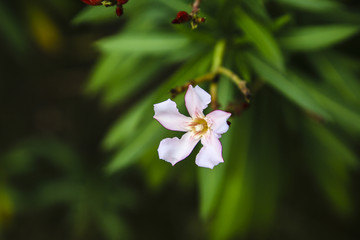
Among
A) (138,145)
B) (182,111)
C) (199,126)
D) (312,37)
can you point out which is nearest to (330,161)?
(312,37)

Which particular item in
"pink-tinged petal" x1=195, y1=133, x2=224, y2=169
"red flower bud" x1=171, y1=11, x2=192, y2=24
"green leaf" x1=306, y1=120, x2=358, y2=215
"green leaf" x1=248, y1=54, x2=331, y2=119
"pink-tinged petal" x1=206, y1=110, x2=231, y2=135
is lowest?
"green leaf" x1=306, y1=120, x2=358, y2=215

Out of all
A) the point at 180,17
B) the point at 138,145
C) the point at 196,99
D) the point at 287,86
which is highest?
the point at 180,17

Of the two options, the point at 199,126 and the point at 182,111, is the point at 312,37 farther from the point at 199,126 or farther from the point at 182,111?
the point at 199,126

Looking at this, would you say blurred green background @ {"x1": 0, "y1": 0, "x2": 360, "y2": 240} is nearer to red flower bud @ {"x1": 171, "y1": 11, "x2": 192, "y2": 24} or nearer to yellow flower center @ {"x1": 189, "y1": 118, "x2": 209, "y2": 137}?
yellow flower center @ {"x1": 189, "y1": 118, "x2": 209, "y2": 137}

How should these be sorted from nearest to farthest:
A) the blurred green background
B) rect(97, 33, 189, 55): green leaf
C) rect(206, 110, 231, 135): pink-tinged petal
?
rect(206, 110, 231, 135): pink-tinged petal < the blurred green background < rect(97, 33, 189, 55): green leaf

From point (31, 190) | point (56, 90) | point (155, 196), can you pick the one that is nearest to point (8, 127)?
point (56, 90)

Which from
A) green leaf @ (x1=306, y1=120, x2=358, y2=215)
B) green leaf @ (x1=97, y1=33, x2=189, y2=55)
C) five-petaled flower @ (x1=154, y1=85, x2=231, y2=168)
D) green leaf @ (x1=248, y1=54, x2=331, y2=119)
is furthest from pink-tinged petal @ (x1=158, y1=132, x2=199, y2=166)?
green leaf @ (x1=306, y1=120, x2=358, y2=215)
